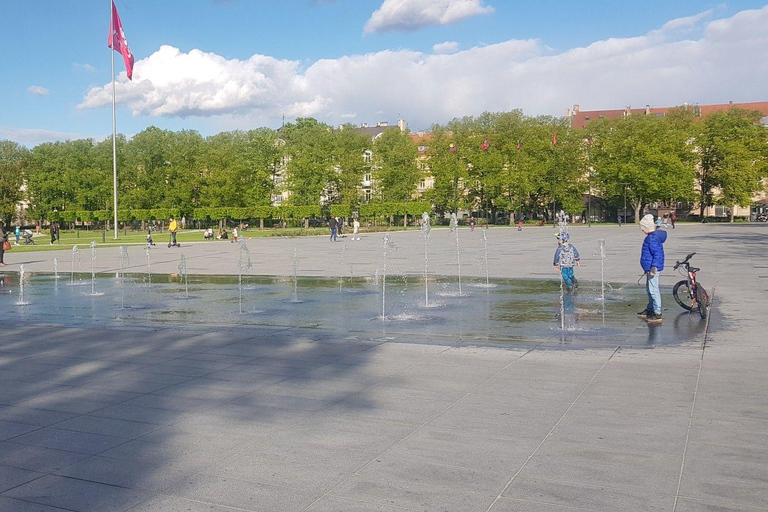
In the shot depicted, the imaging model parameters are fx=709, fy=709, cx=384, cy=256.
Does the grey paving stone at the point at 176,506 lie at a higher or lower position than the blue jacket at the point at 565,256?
lower

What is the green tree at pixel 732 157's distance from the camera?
85.1 meters

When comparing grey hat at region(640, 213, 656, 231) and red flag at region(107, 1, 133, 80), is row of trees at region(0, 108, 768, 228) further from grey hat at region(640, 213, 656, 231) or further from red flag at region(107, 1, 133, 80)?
grey hat at region(640, 213, 656, 231)

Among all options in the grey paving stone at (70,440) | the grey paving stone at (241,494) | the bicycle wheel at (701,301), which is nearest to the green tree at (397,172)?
the bicycle wheel at (701,301)

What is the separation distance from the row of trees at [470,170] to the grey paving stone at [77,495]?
80438 mm

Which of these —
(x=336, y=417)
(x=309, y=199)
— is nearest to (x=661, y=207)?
(x=309, y=199)

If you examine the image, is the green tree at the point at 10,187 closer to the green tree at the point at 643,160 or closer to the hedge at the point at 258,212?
the hedge at the point at 258,212

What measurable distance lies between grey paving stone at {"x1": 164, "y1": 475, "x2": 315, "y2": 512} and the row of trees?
264 feet

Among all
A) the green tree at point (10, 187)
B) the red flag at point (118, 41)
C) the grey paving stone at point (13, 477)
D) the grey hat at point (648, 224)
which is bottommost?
the grey paving stone at point (13, 477)

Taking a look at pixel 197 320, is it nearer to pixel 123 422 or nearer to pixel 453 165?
pixel 123 422

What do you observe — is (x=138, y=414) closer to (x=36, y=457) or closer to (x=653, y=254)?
(x=36, y=457)

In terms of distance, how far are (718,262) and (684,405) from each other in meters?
19.5

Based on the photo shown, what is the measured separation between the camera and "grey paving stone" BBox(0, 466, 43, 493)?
482cm

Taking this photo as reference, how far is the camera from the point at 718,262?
24.0 metres

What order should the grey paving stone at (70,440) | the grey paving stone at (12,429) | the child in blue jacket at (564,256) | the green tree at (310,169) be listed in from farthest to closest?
the green tree at (310,169) < the child in blue jacket at (564,256) < the grey paving stone at (12,429) < the grey paving stone at (70,440)
